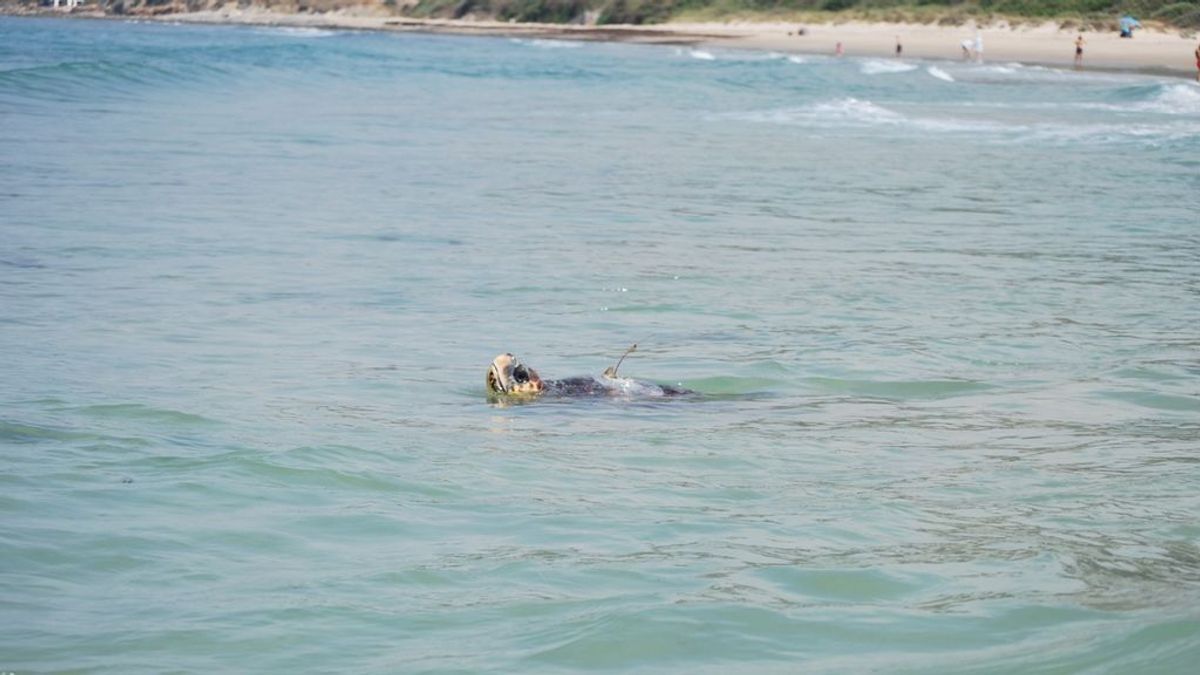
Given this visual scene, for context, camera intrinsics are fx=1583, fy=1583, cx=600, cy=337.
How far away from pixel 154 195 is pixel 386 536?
1168cm

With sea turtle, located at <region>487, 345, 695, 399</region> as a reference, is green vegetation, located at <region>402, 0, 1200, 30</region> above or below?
above

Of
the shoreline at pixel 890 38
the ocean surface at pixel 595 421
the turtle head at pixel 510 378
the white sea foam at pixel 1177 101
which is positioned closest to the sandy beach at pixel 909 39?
the shoreline at pixel 890 38

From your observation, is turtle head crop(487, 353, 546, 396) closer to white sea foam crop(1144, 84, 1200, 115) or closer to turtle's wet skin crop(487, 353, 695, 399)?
turtle's wet skin crop(487, 353, 695, 399)

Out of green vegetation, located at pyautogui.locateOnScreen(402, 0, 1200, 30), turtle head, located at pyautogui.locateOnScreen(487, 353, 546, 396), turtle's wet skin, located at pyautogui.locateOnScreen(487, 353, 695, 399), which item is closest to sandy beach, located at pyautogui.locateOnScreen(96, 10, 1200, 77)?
green vegetation, located at pyautogui.locateOnScreen(402, 0, 1200, 30)

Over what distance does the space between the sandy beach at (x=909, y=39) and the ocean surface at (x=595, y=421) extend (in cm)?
3611

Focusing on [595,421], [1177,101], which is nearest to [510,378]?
[595,421]

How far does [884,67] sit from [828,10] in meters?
30.1

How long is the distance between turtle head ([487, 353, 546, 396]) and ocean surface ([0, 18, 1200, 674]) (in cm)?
13

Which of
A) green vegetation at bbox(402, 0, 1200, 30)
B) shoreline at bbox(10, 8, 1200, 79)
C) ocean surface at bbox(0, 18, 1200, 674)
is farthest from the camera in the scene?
green vegetation at bbox(402, 0, 1200, 30)

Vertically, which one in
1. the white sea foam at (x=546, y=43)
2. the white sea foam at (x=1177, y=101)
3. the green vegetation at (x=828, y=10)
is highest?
the green vegetation at (x=828, y=10)

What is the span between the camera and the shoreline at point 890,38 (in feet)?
178

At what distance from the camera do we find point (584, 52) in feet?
213

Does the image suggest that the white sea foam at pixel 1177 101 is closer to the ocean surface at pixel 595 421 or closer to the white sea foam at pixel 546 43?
the ocean surface at pixel 595 421

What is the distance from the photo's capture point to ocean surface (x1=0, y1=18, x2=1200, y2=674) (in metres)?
4.72
